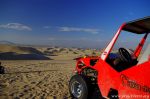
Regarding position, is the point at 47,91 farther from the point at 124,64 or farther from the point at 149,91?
the point at 149,91

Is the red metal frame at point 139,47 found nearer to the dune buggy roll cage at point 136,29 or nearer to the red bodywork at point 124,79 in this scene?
the dune buggy roll cage at point 136,29

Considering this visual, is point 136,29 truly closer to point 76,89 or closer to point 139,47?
point 139,47

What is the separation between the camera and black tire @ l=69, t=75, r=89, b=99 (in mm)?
7227

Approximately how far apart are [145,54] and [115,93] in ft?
4.78

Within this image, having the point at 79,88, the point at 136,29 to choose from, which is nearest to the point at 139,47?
the point at 136,29

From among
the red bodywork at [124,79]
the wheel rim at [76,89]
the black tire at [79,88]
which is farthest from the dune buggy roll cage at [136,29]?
the wheel rim at [76,89]

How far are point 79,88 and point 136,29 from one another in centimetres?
239

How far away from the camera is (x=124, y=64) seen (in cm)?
683

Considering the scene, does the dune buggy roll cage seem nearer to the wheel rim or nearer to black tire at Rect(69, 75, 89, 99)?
black tire at Rect(69, 75, 89, 99)

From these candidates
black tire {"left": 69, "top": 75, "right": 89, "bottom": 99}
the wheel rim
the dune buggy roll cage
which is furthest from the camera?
the wheel rim

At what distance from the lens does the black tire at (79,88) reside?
723cm

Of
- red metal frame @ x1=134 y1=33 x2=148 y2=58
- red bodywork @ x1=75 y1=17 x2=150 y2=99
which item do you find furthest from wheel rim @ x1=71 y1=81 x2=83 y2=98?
red metal frame @ x1=134 y1=33 x2=148 y2=58

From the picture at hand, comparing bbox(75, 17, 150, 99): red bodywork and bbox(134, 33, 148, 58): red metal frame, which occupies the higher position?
bbox(134, 33, 148, 58): red metal frame

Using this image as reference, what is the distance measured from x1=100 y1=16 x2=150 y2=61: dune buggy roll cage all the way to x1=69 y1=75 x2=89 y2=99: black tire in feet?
3.30
